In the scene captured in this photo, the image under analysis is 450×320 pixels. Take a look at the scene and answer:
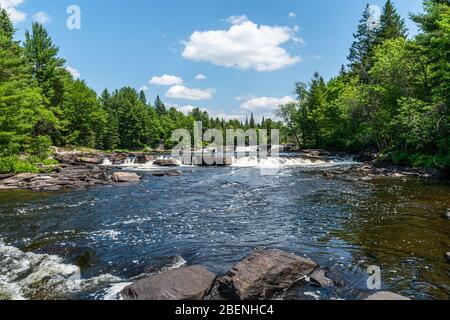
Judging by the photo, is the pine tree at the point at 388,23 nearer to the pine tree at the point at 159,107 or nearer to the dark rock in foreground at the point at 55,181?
the dark rock in foreground at the point at 55,181

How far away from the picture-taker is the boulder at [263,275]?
7123 mm

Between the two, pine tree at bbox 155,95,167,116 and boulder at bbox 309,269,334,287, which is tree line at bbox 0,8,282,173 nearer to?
pine tree at bbox 155,95,167,116

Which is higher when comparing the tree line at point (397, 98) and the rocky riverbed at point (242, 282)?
the tree line at point (397, 98)

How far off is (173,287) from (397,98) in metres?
34.7

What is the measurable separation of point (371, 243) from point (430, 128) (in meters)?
18.7

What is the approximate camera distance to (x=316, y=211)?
15586 millimetres

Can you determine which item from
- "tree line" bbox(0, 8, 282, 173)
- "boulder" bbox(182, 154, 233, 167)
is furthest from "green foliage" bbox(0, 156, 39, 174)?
"boulder" bbox(182, 154, 233, 167)

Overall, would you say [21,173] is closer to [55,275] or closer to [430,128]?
[55,275]

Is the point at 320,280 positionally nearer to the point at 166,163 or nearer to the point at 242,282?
the point at 242,282

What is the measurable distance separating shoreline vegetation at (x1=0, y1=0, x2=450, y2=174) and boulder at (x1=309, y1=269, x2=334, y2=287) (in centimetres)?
2086

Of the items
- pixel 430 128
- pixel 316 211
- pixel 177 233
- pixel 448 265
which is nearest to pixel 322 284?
pixel 448 265

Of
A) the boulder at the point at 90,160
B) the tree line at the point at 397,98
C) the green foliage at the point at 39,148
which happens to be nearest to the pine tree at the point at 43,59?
the boulder at the point at 90,160

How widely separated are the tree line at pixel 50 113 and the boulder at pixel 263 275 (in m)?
27.0

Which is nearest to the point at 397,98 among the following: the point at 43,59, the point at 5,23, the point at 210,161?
the point at 210,161
